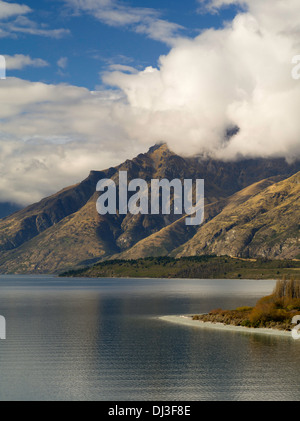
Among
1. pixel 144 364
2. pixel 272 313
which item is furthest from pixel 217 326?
pixel 144 364

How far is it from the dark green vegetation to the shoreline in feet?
7.82

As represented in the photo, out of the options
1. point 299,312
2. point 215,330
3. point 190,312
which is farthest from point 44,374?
point 190,312

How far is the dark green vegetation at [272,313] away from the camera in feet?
453

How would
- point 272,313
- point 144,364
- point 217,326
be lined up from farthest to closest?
point 272,313
point 217,326
point 144,364

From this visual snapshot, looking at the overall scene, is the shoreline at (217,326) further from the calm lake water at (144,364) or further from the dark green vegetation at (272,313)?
the calm lake water at (144,364)

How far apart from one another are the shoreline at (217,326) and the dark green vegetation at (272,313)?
2.38 m

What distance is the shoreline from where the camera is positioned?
127 metres

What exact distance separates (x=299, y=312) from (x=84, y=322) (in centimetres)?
6121

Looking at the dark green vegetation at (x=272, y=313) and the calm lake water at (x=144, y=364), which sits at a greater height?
the dark green vegetation at (x=272, y=313)

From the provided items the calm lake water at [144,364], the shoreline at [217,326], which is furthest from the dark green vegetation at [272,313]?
the calm lake water at [144,364]

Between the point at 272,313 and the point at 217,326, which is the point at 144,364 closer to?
the point at 217,326

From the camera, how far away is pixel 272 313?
143 metres

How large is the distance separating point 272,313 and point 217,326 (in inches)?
617

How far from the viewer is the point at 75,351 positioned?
10206cm
